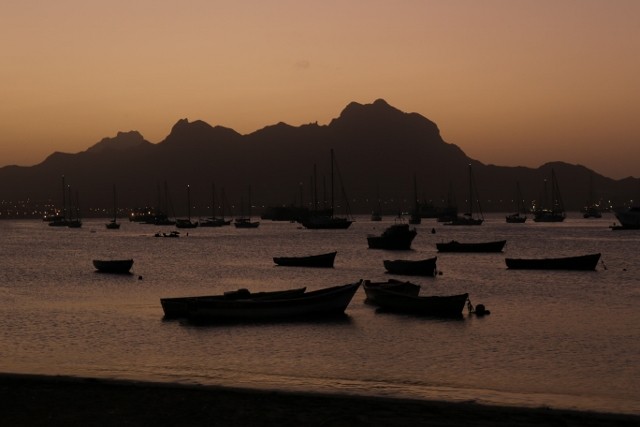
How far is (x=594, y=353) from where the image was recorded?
33.2m

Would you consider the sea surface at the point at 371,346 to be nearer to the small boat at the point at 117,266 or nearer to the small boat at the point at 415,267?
the small boat at the point at 415,267

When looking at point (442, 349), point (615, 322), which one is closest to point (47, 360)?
point (442, 349)

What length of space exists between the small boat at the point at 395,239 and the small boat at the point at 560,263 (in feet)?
127

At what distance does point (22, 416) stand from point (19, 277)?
6879 centimetres

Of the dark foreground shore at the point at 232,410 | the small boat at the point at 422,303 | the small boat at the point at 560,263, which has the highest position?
the dark foreground shore at the point at 232,410

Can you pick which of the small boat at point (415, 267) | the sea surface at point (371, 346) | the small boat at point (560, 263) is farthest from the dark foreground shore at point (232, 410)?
the small boat at point (560, 263)

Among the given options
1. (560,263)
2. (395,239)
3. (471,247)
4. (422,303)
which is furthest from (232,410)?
(395,239)

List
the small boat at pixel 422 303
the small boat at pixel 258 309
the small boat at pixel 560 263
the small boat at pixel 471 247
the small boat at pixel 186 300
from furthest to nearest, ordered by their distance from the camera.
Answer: the small boat at pixel 471 247
the small boat at pixel 560 263
the small boat at pixel 422 303
the small boat at pixel 186 300
the small boat at pixel 258 309

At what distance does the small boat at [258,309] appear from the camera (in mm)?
41562

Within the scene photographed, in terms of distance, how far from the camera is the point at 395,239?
414 feet

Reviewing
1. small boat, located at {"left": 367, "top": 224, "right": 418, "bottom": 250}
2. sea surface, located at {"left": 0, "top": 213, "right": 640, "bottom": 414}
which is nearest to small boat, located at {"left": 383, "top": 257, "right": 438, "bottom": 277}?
sea surface, located at {"left": 0, "top": 213, "right": 640, "bottom": 414}

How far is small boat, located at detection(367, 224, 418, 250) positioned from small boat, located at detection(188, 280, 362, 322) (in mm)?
82894

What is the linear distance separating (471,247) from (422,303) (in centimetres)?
7679

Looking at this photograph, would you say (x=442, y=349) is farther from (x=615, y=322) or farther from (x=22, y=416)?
(x=22, y=416)
